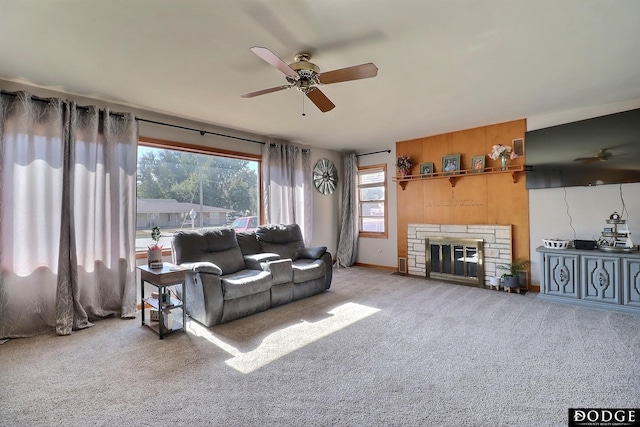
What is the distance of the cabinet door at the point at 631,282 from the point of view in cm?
343

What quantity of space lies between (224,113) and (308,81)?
1.86 m

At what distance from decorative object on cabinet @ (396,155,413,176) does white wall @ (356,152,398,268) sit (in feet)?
0.97

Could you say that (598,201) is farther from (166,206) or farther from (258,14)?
(166,206)

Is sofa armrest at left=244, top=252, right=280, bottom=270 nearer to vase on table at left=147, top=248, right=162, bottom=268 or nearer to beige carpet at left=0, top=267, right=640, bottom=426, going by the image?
beige carpet at left=0, top=267, right=640, bottom=426

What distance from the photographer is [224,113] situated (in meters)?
4.05

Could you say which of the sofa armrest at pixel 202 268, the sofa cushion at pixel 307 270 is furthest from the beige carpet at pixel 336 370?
the sofa cushion at pixel 307 270

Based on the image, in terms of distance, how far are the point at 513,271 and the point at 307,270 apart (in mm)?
2989

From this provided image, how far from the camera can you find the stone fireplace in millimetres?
4746

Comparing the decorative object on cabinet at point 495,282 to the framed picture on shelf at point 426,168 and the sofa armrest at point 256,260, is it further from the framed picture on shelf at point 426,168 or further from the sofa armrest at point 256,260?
the sofa armrest at point 256,260

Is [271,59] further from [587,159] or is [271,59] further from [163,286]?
[587,159]

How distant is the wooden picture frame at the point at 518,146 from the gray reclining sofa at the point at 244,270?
3.22 m

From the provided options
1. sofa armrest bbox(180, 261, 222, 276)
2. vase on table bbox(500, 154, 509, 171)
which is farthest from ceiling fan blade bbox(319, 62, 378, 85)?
vase on table bbox(500, 154, 509, 171)

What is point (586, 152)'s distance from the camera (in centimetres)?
397

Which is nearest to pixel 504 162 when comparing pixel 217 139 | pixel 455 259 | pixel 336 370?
pixel 455 259
